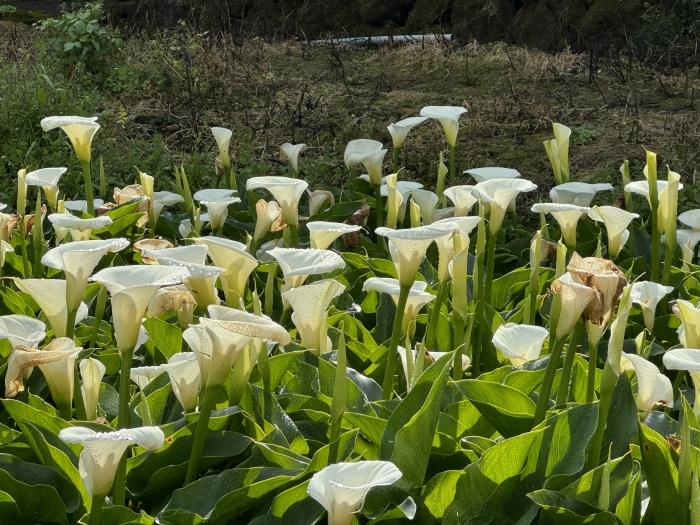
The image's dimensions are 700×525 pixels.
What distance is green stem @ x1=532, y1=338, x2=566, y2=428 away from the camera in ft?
4.83

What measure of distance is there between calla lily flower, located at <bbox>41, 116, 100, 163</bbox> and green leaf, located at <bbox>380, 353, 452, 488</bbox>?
1.39 metres

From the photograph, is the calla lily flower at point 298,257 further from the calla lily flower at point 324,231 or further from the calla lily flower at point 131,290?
the calla lily flower at point 131,290

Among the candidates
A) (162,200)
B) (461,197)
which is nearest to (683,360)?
(461,197)

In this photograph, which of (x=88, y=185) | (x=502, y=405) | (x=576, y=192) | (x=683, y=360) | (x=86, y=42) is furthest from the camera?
(x=86, y=42)

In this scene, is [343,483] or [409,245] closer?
[343,483]

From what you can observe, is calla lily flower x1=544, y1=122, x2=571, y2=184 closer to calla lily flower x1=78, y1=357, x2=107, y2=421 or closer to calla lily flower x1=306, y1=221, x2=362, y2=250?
calla lily flower x1=306, y1=221, x2=362, y2=250

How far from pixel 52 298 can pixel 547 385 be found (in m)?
0.89

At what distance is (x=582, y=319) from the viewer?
1450 millimetres

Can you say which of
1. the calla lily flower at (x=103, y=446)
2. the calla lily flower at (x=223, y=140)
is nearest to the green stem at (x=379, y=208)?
the calla lily flower at (x=223, y=140)

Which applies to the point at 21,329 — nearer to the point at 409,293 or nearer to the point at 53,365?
the point at 53,365

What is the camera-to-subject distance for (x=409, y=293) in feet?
6.12

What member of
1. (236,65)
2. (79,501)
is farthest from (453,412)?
(236,65)

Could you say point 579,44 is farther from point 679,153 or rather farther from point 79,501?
point 79,501

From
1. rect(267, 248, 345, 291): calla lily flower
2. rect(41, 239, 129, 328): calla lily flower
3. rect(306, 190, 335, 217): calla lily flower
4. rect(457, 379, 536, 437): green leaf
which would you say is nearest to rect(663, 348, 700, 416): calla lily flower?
rect(457, 379, 536, 437): green leaf
